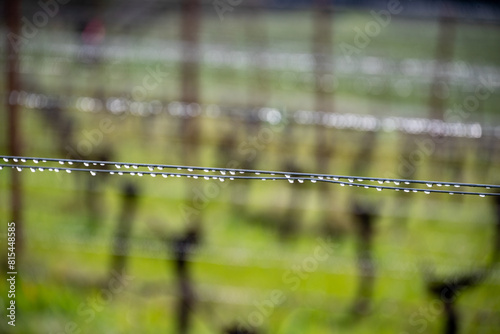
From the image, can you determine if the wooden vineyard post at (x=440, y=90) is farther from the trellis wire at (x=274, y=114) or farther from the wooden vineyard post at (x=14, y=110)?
the wooden vineyard post at (x=14, y=110)

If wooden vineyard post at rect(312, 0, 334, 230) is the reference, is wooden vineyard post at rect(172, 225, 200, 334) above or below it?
below

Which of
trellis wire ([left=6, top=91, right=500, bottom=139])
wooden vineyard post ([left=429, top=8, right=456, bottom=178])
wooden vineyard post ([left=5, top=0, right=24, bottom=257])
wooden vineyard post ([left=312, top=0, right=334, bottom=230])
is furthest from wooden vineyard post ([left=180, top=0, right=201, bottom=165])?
wooden vineyard post ([left=429, top=8, right=456, bottom=178])

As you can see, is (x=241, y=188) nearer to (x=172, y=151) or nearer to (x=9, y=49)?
(x=172, y=151)

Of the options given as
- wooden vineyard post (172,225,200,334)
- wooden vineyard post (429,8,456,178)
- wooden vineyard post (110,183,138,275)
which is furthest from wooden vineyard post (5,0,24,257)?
wooden vineyard post (429,8,456,178)

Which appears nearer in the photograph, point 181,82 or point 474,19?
point 474,19

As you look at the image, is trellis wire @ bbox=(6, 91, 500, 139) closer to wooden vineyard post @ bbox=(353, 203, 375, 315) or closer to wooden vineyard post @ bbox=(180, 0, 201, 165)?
wooden vineyard post @ bbox=(180, 0, 201, 165)

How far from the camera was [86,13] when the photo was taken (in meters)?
1.82

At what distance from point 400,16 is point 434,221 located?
681 millimetres

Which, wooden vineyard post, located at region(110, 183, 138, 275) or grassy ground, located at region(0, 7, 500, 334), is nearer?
grassy ground, located at region(0, 7, 500, 334)

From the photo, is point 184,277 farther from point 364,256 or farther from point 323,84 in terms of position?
point 323,84

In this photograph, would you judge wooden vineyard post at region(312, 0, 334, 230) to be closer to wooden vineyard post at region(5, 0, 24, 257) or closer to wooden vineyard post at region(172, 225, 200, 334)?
wooden vineyard post at region(172, 225, 200, 334)

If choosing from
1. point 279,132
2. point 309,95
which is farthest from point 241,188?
point 309,95

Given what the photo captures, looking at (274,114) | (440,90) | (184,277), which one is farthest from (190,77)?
(440,90)

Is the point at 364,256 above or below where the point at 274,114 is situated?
below
